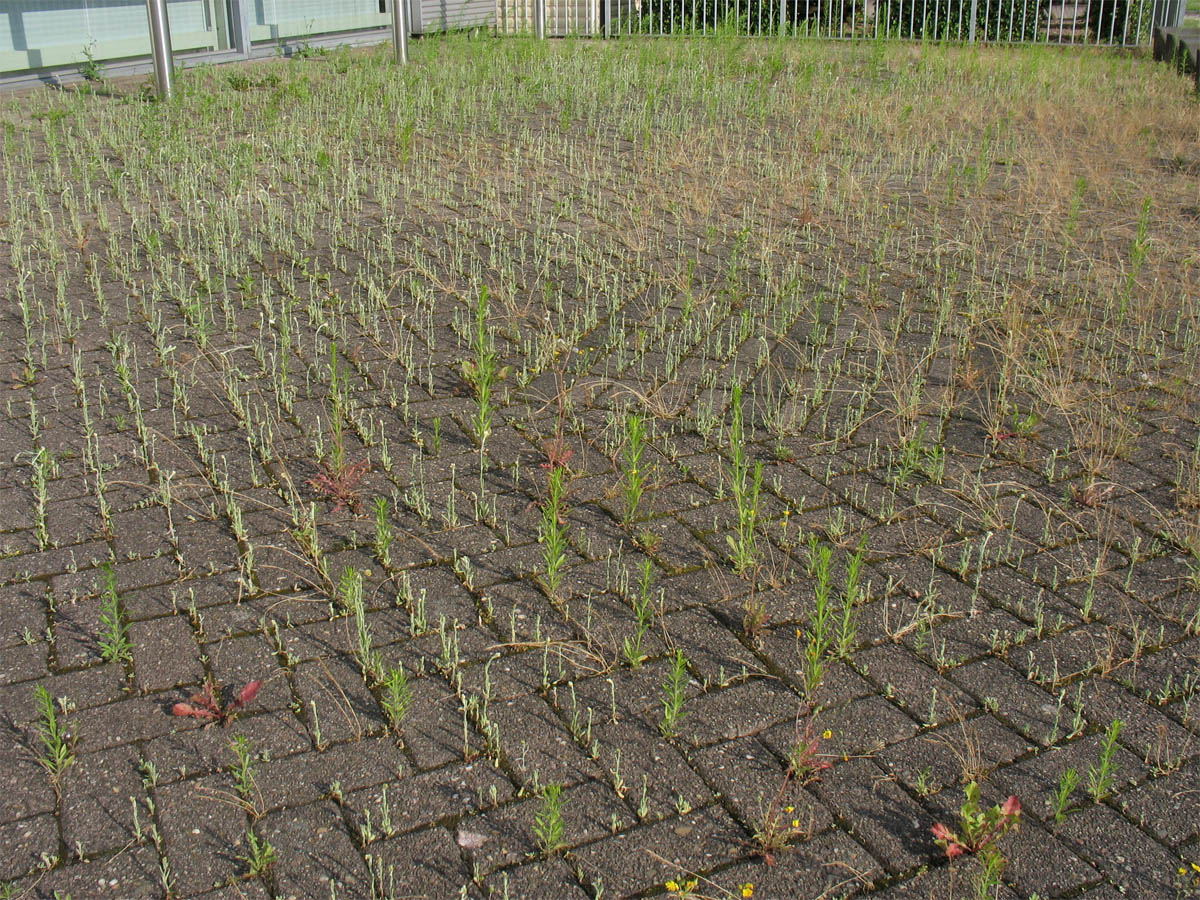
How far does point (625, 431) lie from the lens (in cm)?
512

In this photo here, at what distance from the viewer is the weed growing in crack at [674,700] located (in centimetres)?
336

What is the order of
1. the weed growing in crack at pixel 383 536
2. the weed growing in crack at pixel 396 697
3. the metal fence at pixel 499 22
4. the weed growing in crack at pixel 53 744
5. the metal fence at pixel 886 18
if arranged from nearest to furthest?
the weed growing in crack at pixel 53 744, the weed growing in crack at pixel 396 697, the weed growing in crack at pixel 383 536, the metal fence at pixel 499 22, the metal fence at pixel 886 18

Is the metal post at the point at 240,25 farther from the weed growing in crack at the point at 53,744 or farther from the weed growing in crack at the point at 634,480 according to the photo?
the weed growing in crack at the point at 53,744

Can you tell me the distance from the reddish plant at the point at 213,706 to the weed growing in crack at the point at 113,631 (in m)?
0.31

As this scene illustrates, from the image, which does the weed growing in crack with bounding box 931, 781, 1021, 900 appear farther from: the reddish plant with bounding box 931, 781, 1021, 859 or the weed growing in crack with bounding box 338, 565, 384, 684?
the weed growing in crack with bounding box 338, 565, 384, 684

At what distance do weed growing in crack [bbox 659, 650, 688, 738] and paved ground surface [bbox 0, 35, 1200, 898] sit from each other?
2cm

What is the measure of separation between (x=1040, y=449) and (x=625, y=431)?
1746 millimetres

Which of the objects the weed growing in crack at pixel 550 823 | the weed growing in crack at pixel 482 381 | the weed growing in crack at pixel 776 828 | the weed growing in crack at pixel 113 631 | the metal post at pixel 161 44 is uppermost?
the metal post at pixel 161 44

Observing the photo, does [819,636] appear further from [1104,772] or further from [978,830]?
[1104,772]

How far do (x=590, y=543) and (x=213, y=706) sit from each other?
1457 millimetres

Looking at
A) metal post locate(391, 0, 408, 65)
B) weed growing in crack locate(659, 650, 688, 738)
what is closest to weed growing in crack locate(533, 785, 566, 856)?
weed growing in crack locate(659, 650, 688, 738)

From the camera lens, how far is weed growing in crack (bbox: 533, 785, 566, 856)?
114 inches

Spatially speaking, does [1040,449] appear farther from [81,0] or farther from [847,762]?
[81,0]

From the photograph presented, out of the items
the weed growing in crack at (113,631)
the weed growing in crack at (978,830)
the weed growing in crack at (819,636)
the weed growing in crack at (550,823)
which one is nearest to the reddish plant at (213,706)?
the weed growing in crack at (113,631)
